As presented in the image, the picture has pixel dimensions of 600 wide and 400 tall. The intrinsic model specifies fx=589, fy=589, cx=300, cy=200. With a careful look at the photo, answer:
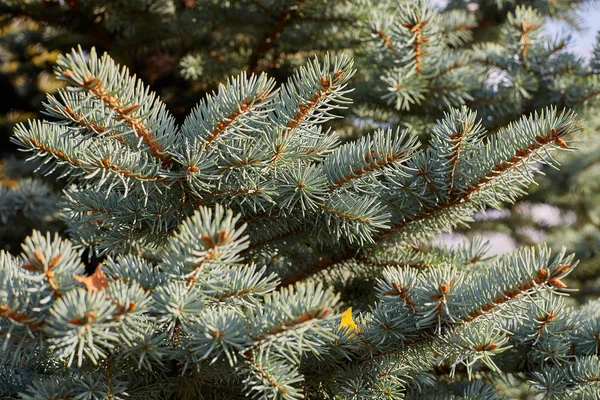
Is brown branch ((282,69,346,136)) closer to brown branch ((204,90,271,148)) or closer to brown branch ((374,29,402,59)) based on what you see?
brown branch ((204,90,271,148))

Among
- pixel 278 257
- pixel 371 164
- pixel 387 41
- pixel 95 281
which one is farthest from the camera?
pixel 387 41

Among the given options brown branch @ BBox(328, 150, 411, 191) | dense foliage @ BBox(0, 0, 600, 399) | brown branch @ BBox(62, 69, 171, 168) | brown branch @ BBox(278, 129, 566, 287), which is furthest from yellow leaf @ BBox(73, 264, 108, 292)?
brown branch @ BBox(278, 129, 566, 287)

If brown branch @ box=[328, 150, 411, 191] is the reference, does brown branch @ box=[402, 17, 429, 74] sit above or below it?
above

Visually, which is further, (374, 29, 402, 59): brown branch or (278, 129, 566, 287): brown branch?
(374, 29, 402, 59): brown branch

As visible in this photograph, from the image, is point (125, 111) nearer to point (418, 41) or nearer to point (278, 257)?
point (278, 257)

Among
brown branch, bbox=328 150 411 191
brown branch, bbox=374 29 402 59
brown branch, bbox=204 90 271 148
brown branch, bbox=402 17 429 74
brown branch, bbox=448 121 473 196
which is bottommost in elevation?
brown branch, bbox=328 150 411 191

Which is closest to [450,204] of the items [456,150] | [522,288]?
[456,150]

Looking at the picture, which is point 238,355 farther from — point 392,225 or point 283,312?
point 392,225

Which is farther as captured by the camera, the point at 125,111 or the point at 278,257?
the point at 278,257

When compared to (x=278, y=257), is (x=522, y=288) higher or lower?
lower

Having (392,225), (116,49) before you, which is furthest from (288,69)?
(392,225)

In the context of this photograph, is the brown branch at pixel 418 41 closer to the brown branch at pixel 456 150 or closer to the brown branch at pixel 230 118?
the brown branch at pixel 456 150

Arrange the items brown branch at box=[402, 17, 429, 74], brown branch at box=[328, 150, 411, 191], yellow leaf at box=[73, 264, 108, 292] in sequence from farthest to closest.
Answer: brown branch at box=[402, 17, 429, 74], brown branch at box=[328, 150, 411, 191], yellow leaf at box=[73, 264, 108, 292]

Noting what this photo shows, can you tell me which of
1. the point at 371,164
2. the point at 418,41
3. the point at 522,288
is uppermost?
the point at 418,41
